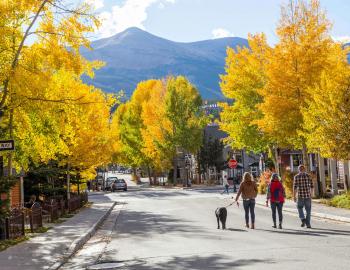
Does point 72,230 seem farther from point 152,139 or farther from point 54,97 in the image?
point 152,139

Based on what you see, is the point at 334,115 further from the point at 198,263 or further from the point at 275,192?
the point at 198,263

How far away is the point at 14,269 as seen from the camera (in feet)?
36.8

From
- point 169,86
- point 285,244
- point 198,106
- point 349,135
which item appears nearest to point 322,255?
point 285,244

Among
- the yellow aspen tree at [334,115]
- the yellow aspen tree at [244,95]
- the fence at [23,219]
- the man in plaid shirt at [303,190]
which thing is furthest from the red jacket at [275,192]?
the yellow aspen tree at [244,95]

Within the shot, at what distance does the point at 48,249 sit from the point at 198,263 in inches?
196

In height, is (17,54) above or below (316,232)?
above

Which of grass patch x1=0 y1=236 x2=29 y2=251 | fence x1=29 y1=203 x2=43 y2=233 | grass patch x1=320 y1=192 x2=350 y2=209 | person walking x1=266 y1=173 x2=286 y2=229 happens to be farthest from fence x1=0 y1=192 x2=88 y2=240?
grass patch x1=320 y1=192 x2=350 y2=209

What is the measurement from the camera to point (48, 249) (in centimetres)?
1432

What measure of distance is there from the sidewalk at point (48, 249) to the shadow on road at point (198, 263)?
1.89 m

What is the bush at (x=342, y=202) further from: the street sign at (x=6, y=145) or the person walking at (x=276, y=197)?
the street sign at (x=6, y=145)

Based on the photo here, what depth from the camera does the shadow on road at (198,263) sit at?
10405 millimetres

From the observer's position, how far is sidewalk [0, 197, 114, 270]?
A: 11.9 m

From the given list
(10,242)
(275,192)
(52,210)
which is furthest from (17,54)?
(52,210)

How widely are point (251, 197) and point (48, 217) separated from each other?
400 inches
